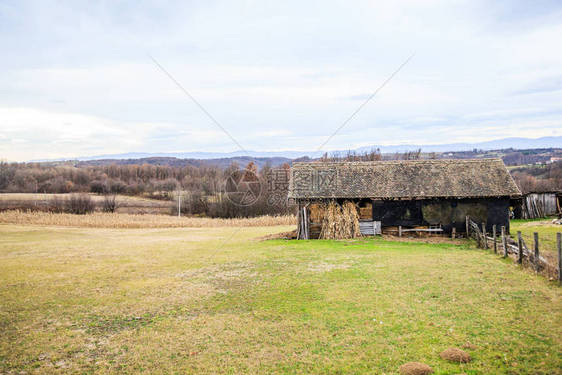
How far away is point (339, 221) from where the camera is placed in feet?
86.9

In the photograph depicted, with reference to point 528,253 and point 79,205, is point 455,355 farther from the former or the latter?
point 79,205

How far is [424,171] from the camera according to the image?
28188mm

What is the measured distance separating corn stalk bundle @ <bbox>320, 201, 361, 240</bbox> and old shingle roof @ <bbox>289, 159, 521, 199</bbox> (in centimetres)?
85

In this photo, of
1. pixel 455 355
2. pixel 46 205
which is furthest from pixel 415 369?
pixel 46 205

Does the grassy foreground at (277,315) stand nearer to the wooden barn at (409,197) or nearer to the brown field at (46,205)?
the wooden barn at (409,197)

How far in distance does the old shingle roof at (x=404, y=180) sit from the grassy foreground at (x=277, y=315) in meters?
7.76

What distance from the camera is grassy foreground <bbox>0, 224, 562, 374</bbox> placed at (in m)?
8.05

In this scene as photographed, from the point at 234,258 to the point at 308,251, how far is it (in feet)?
13.9

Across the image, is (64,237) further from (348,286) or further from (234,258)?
(348,286)

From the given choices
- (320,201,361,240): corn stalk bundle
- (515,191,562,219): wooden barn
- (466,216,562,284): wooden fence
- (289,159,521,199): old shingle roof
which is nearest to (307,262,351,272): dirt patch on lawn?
(466,216,562,284): wooden fence

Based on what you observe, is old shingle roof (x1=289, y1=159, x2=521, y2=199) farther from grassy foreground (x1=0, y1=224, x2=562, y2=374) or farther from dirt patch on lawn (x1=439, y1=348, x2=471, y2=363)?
dirt patch on lawn (x1=439, y1=348, x2=471, y2=363)

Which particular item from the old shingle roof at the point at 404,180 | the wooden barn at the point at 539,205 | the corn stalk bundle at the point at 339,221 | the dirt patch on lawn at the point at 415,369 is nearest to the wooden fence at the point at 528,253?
the old shingle roof at the point at 404,180

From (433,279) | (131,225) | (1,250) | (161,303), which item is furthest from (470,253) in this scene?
(131,225)

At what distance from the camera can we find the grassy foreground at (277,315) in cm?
805
